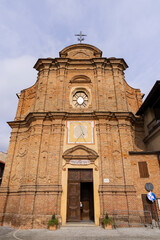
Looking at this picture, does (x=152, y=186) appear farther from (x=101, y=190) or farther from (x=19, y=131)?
(x=19, y=131)

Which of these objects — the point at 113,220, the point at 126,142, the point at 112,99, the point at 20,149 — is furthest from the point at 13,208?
the point at 112,99

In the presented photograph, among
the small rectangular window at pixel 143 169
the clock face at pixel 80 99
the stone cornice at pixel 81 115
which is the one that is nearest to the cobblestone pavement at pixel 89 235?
the small rectangular window at pixel 143 169

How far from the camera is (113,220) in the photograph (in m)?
10.7

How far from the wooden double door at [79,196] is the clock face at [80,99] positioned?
243 inches

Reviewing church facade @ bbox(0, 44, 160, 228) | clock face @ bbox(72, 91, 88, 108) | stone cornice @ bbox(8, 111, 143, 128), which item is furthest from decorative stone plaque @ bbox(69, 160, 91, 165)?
clock face @ bbox(72, 91, 88, 108)

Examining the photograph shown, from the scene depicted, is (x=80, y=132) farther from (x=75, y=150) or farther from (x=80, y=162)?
(x=80, y=162)

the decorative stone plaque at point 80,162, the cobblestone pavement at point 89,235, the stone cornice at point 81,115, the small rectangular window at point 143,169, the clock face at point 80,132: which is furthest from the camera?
the stone cornice at point 81,115

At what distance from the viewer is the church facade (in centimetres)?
1141

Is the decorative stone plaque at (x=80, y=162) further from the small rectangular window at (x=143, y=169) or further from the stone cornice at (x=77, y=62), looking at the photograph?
the stone cornice at (x=77, y=62)

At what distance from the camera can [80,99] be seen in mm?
15812

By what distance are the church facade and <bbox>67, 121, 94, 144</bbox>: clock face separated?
8cm

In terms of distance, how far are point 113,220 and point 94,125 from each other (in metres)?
6.95

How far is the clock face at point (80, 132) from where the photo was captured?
13.4 meters

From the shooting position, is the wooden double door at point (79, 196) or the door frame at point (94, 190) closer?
the door frame at point (94, 190)
